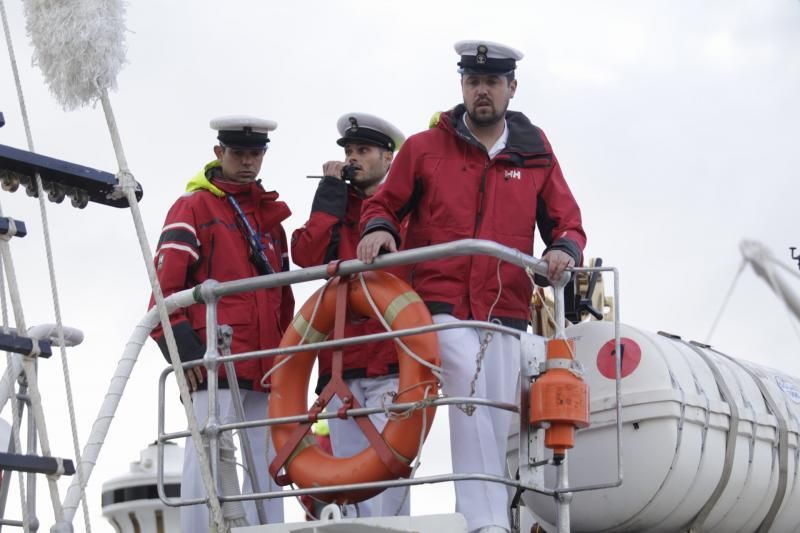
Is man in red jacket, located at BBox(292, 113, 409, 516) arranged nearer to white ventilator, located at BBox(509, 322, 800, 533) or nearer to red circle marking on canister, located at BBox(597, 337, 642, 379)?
white ventilator, located at BBox(509, 322, 800, 533)

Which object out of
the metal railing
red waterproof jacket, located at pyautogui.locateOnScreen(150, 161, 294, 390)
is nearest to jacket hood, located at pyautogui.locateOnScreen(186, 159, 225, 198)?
red waterproof jacket, located at pyautogui.locateOnScreen(150, 161, 294, 390)

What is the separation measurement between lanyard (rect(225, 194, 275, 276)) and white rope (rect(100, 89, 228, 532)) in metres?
1.35

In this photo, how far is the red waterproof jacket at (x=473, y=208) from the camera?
5.76m

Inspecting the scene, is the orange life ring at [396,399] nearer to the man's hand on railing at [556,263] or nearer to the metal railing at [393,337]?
the metal railing at [393,337]

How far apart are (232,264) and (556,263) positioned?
1.73 metres

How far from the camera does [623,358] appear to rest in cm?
654

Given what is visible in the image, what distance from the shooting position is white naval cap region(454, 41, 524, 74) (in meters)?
6.11

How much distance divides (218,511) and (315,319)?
0.92 metres

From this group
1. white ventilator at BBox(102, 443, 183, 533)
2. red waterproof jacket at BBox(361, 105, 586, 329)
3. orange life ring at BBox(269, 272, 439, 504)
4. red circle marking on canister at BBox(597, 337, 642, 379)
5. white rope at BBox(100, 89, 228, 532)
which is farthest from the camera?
white ventilator at BBox(102, 443, 183, 533)

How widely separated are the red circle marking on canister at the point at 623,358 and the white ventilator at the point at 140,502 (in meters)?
2.10

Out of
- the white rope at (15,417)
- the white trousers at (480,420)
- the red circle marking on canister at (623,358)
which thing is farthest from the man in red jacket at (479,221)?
the white rope at (15,417)

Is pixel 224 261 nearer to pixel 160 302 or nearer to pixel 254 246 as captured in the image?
pixel 254 246

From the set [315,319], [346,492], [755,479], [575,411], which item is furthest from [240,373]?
[755,479]

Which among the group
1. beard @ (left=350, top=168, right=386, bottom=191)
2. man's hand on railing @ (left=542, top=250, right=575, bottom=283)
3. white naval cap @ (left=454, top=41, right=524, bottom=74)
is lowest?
man's hand on railing @ (left=542, top=250, right=575, bottom=283)
